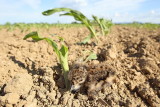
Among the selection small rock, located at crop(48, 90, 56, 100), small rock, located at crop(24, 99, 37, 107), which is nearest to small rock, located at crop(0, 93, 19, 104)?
small rock, located at crop(24, 99, 37, 107)

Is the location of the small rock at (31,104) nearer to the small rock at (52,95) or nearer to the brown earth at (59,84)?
the brown earth at (59,84)

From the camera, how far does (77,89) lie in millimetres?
1640

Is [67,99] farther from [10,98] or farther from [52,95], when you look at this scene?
[10,98]

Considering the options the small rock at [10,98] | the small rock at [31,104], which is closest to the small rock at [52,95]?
the small rock at [31,104]

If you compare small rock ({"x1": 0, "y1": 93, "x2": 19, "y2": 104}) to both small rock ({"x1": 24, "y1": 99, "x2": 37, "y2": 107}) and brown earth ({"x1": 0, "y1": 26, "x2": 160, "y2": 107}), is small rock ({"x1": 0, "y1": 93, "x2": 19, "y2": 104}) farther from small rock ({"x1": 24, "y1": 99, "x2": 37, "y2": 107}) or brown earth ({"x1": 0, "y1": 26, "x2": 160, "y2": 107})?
small rock ({"x1": 24, "y1": 99, "x2": 37, "y2": 107})

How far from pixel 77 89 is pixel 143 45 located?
1.39m

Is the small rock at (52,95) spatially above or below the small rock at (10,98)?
below

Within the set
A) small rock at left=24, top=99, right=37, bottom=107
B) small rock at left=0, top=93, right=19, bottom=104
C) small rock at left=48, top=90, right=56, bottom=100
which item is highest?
small rock at left=0, top=93, right=19, bottom=104

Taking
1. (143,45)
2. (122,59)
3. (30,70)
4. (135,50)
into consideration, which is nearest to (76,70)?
(30,70)

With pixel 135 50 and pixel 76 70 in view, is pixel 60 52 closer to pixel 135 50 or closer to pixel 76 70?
pixel 76 70

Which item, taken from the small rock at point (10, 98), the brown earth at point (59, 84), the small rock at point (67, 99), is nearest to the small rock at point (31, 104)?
the brown earth at point (59, 84)

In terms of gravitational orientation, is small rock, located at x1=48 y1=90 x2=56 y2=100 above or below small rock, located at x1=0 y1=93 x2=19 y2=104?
below

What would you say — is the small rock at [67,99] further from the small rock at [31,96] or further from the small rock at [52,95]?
the small rock at [31,96]

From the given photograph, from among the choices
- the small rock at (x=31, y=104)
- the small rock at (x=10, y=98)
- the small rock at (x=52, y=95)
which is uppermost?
the small rock at (x=10, y=98)
